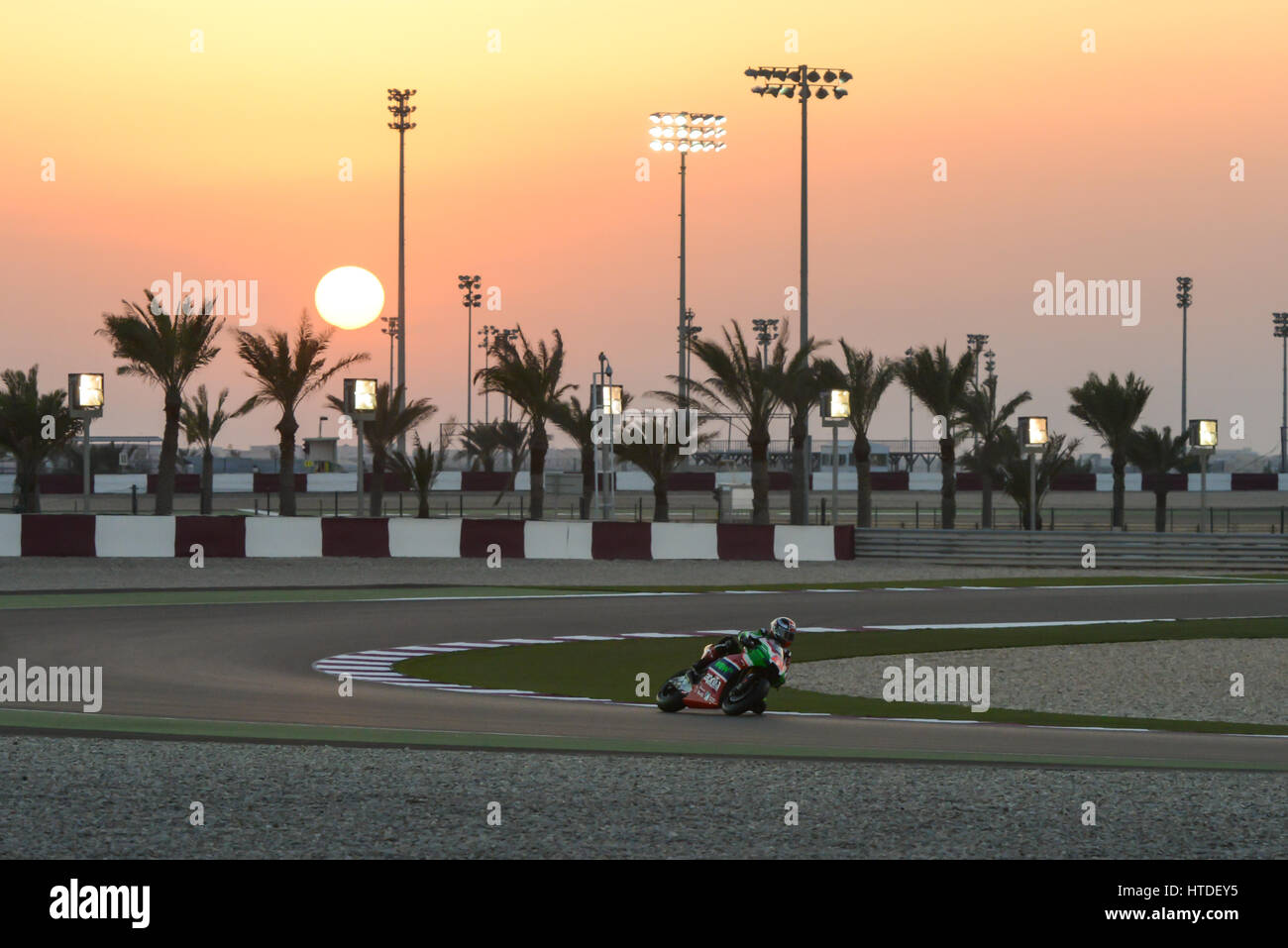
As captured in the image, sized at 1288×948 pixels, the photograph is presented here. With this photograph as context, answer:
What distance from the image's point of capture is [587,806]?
8.91m

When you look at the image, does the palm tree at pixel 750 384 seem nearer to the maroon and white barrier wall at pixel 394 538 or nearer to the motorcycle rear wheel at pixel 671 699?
the maroon and white barrier wall at pixel 394 538

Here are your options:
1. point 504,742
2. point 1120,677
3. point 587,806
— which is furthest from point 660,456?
point 587,806

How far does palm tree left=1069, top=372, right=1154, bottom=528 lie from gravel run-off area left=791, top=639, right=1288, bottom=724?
110 ft

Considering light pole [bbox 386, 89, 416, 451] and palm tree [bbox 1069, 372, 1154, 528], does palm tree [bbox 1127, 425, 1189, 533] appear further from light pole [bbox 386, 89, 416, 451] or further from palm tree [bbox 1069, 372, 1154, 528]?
light pole [bbox 386, 89, 416, 451]

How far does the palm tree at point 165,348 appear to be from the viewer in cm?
4497

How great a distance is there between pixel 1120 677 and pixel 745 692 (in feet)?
20.4

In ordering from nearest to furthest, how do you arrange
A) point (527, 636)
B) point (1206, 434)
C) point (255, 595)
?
point (527, 636) < point (255, 595) < point (1206, 434)

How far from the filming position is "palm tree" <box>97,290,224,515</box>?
148ft

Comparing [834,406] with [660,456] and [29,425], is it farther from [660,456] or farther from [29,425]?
[29,425]

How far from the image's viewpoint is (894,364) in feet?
161
